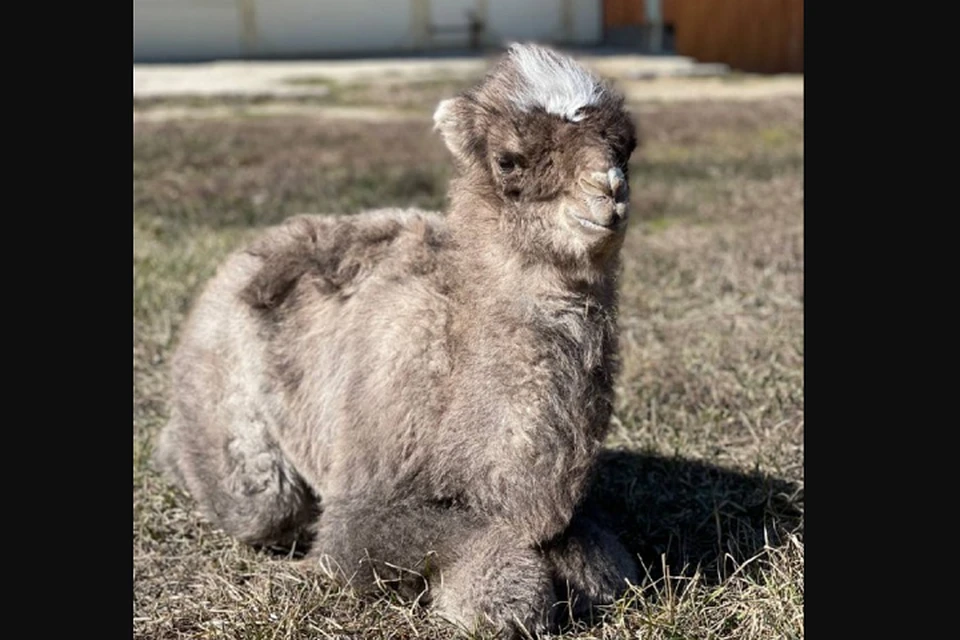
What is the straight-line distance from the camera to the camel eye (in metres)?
3.82

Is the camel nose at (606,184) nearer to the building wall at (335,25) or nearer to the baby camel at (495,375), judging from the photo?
the baby camel at (495,375)

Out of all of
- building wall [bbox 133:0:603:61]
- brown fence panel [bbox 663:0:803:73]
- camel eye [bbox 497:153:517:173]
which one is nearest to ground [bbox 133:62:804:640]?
camel eye [bbox 497:153:517:173]

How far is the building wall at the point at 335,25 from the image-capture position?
21.5 meters

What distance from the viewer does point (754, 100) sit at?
15.8 metres

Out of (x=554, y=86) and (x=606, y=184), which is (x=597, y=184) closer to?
(x=606, y=184)

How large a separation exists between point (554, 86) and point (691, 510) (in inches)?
70.9

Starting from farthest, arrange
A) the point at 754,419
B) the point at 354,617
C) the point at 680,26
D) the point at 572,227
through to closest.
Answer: the point at 680,26 < the point at 754,419 < the point at 354,617 < the point at 572,227

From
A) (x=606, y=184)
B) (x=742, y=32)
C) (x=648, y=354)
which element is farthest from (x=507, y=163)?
(x=742, y=32)

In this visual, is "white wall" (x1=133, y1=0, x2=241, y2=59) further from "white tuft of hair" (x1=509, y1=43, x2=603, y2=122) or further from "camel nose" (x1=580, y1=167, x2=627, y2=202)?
"camel nose" (x1=580, y1=167, x2=627, y2=202)

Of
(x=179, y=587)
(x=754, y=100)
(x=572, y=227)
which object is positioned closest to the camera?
(x=572, y=227)

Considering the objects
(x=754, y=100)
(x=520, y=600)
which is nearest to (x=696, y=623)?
(x=520, y=600)

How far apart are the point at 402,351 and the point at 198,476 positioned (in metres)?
1.25

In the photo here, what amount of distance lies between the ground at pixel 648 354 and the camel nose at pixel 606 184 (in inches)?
50.0

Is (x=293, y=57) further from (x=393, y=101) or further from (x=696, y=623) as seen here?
(x=696, y=623)
